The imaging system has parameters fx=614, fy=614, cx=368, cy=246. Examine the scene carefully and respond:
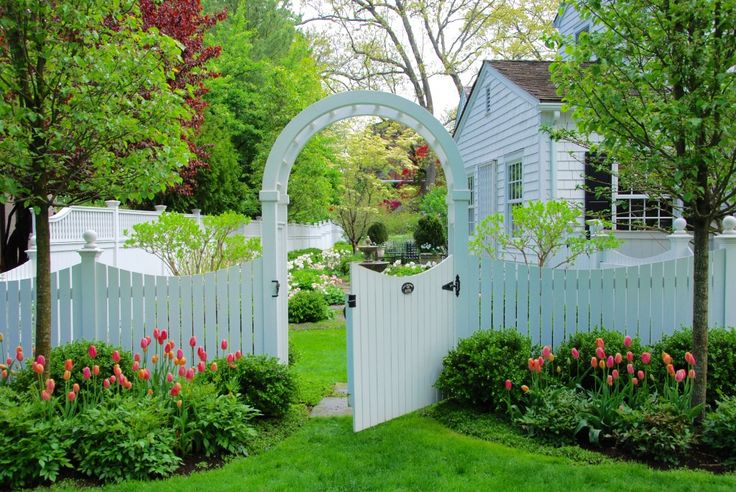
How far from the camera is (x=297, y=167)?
2025 cm

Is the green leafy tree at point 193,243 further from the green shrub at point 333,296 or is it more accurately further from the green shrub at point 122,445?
the green shrub at point 122,445

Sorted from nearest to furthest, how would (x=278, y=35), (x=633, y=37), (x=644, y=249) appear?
(x=633, y=37), (x=644, y=249), (x=278, y=35)

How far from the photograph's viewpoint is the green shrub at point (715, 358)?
454 cm

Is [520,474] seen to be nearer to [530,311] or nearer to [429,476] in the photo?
[429,476]

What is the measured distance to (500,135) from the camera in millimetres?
11945

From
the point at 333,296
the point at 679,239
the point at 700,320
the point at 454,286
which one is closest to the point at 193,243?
the point at 333,296

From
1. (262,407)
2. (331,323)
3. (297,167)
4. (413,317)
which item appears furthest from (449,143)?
(297,167)

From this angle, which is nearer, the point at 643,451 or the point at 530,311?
the point at 643,451

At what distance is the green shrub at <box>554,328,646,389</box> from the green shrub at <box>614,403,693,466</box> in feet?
2.20

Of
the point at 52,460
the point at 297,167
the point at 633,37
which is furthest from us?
the point at 297,167

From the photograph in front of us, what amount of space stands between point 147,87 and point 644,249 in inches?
322

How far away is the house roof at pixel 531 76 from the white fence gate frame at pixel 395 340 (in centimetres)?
565

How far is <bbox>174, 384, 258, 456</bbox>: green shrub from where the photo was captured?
3975mm

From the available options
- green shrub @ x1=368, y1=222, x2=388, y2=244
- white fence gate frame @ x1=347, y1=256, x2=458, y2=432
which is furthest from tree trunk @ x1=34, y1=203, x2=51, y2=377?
green shrub @ x1=368, y1=222, x2=388, y2=244
